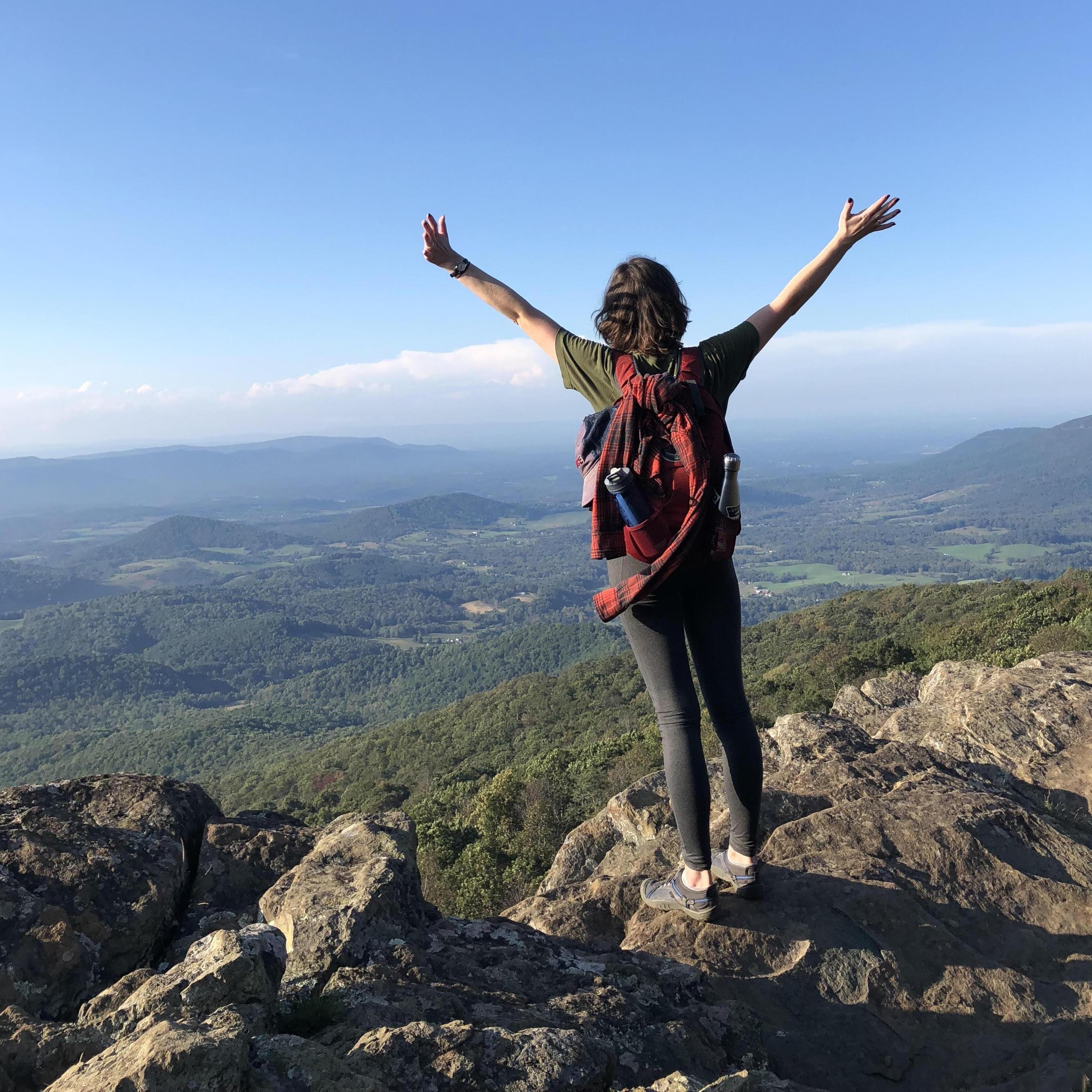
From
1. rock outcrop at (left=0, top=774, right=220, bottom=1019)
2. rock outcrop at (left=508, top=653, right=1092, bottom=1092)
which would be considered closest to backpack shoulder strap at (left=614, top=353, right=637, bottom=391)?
rock outcrop at (left=508, top=653, right=1092, bottom=1092)

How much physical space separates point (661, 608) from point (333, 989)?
223 centimetres

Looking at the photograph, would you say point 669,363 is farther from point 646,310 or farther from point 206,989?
point 206,989

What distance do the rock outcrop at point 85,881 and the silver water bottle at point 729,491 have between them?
3.82 metres

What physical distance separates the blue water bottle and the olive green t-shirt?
0.52 meters

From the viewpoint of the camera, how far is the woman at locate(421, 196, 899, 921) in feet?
11.3

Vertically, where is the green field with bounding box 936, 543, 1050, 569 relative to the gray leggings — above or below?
below

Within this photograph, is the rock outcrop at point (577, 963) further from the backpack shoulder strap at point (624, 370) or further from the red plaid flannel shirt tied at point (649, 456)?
the backpack shoulder strap at point (624, 370)

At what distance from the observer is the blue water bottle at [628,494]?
3.16 meters

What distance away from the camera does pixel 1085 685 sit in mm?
7703

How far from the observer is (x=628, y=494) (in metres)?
3.21

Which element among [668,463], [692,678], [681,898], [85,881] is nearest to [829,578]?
[681,898]

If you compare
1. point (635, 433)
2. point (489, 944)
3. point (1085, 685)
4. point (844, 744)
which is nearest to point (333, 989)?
point (489, 944)

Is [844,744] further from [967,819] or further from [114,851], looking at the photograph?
[114,851]

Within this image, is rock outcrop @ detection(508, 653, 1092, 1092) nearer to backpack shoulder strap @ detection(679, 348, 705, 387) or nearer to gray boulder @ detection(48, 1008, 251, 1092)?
gray boulder @ detection(48, 1008, 251, 1092)
